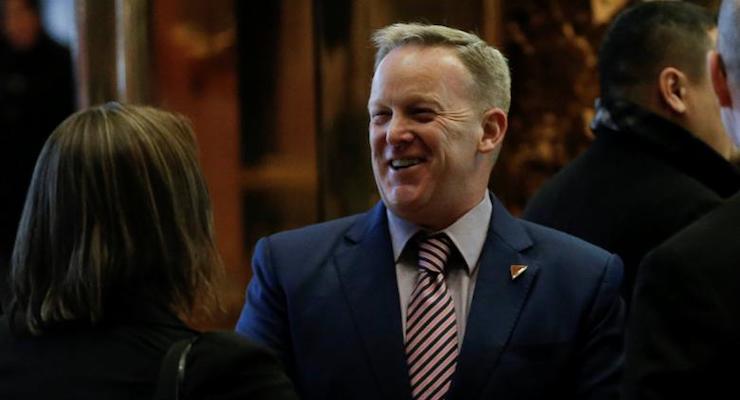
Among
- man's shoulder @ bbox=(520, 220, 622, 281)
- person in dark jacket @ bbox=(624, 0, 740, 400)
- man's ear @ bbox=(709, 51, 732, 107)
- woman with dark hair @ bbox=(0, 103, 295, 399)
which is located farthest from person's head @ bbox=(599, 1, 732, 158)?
woman with dark hair @ bbox=(0, 103, 295, 399)

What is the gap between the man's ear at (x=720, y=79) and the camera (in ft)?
7.97

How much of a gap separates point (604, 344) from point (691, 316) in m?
0.85

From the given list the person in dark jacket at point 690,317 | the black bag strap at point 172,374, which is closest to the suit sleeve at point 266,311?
the black bag strap at point 172,374

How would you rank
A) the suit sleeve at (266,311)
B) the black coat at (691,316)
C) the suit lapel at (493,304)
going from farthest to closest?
the suit sleeve at (266,311), the suit lapel at (493,304), the black coat at (691,316)

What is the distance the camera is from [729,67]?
242 centimetres

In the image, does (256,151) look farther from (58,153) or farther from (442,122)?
(58,153)

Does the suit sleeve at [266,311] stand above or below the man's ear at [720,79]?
below

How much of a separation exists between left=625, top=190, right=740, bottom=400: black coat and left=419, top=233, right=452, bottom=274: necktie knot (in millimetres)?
878

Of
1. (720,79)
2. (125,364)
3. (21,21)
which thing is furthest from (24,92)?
(720,79)

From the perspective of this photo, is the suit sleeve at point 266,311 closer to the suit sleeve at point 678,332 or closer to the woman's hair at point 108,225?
the woman's hair at point 108,225

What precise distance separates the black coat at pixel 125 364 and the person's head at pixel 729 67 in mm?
818

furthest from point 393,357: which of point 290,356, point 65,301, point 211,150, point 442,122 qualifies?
point 211,150

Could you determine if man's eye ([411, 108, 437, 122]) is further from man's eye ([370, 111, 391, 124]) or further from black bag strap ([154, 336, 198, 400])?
black bag strap ([154, 336, 198, 400])

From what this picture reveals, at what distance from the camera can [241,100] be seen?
5.20 m
